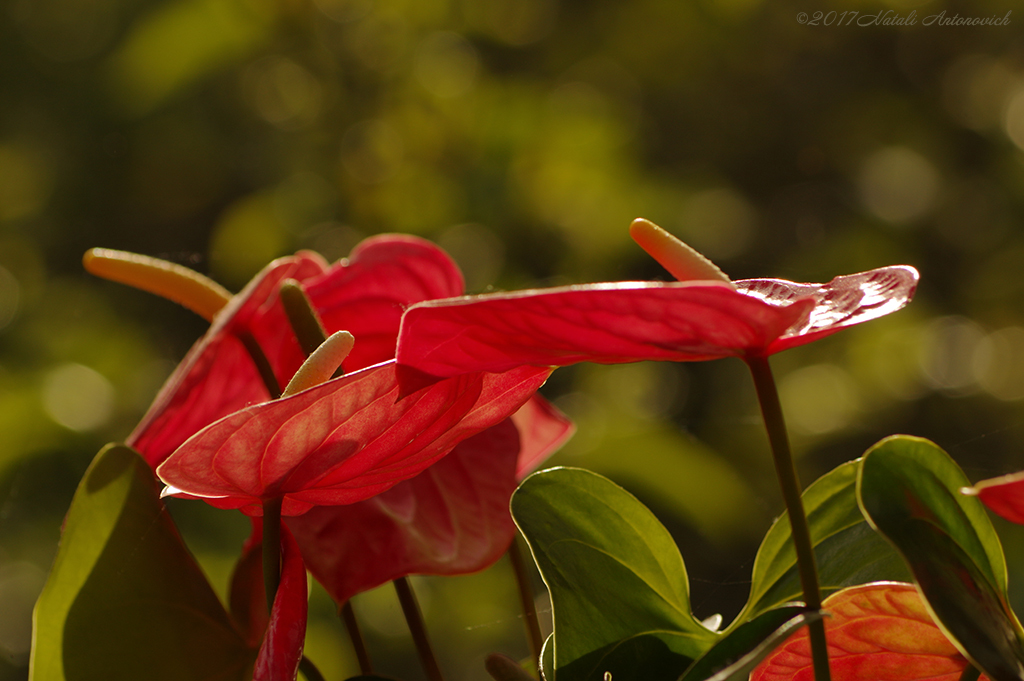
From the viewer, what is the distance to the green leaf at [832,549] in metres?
0.27

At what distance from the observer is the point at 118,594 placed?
0.27 meters

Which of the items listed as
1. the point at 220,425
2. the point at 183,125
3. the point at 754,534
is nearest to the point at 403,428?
the point at 220,425

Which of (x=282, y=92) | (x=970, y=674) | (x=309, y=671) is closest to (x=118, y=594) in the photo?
(x=309, y=671)

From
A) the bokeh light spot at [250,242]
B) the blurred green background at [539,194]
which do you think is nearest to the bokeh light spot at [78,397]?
the blurred green background at [539,194]

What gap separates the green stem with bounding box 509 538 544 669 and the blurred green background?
330 mm

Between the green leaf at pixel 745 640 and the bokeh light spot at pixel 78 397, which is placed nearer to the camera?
the green leaf at pixel 745 640

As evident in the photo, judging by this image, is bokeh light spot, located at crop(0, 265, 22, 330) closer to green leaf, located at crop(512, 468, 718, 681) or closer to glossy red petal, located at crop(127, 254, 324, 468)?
glossy red petal, located at crop(127, 254, 324, 468)

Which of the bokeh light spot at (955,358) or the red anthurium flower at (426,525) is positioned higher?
the red anthurium flower at (426,525)

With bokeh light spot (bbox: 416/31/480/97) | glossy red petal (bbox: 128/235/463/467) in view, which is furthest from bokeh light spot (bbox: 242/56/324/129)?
glossy red petal (bbox: 128/235/463/467)

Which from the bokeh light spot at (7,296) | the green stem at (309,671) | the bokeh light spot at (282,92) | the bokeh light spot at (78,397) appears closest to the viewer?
the green stem at (309,671)

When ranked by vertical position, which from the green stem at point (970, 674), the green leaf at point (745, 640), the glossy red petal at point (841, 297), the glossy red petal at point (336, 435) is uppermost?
the glossy red petal at point (841, 297)

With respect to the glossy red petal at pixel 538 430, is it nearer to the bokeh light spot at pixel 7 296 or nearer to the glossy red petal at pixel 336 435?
the glossy red petal at pixel 336 435

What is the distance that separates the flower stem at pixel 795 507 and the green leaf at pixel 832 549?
7 centimetres

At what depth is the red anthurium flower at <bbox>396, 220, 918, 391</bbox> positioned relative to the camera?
169 millimetres
